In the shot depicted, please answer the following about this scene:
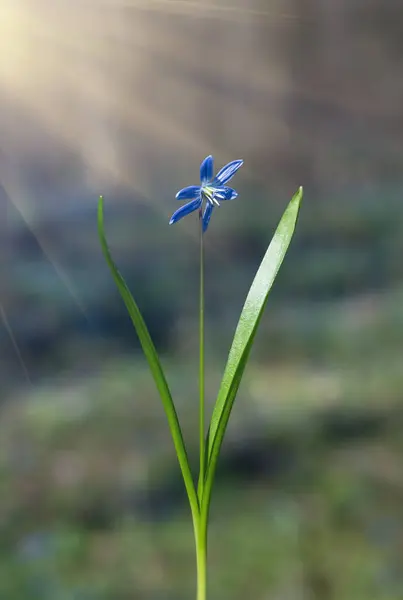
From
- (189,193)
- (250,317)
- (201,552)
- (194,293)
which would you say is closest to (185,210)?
(189,193)

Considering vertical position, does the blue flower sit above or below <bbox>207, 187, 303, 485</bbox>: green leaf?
above

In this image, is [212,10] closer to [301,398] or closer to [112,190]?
[112,190]

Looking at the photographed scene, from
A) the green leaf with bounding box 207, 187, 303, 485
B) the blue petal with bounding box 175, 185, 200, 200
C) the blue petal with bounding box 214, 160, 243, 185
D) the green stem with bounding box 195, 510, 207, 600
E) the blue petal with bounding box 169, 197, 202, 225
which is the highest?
the blue petal with bounding box 214, 160, 243, 185

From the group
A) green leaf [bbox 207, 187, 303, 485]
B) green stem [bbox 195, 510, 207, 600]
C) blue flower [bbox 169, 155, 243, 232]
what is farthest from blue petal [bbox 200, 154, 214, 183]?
green stem [bbox 195, 510, 207, 600]

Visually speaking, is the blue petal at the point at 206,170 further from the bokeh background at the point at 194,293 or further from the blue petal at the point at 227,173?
the bokeh background at the point at 194,293

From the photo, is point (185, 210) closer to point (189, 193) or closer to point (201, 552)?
point (189, 193)

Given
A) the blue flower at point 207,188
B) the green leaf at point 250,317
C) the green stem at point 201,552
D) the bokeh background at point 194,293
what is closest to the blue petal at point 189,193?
the blue flower at point 207,188

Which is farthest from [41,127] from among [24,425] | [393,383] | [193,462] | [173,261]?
[393,383]

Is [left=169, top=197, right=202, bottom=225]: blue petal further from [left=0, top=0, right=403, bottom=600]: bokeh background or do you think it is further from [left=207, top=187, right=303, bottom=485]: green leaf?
[left=0, top=0, right=403, bottom=600]: bokeh background

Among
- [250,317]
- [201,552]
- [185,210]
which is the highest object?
[185,210]
